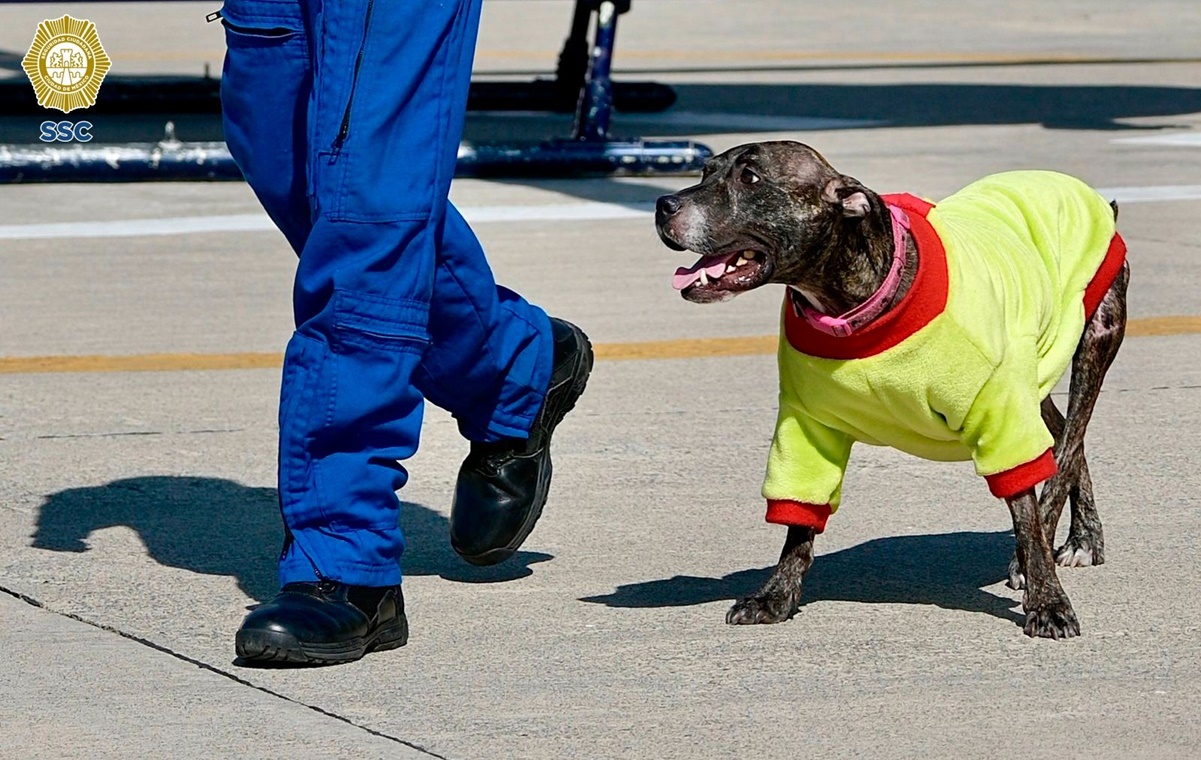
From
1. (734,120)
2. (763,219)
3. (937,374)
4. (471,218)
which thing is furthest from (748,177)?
(734,120)

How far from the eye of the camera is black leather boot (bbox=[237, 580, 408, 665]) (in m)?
3.63

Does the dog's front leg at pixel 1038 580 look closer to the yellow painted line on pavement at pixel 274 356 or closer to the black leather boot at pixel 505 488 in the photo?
the black leather boot at pixel 505 488

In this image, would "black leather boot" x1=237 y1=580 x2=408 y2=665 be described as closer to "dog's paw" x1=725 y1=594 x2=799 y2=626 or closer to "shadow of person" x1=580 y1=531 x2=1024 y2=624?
"shadow of person" x1=580 y1=531 x2=1024 y2=624

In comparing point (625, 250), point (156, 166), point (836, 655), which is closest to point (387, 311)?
point (836, 655)

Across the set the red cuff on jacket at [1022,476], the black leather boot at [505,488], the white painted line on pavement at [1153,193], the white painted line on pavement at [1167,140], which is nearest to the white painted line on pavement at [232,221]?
the white painted line on pavement at [1153,193]

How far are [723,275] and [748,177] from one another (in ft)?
0.63

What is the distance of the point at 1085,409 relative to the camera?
4445 mm

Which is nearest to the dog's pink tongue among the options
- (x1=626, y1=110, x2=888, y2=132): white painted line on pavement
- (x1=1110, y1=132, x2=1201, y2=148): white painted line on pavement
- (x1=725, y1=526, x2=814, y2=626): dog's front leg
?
(x1=725, y1=526, x2=814, y2=626): dog's front leg

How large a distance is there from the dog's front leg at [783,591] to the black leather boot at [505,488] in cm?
52

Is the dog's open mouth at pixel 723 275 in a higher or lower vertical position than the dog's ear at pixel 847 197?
lower

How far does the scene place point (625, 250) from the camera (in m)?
8.98

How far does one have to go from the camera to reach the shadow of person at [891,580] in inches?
164

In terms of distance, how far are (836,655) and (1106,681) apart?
498 mm

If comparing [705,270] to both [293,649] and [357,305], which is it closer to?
[357,305]
